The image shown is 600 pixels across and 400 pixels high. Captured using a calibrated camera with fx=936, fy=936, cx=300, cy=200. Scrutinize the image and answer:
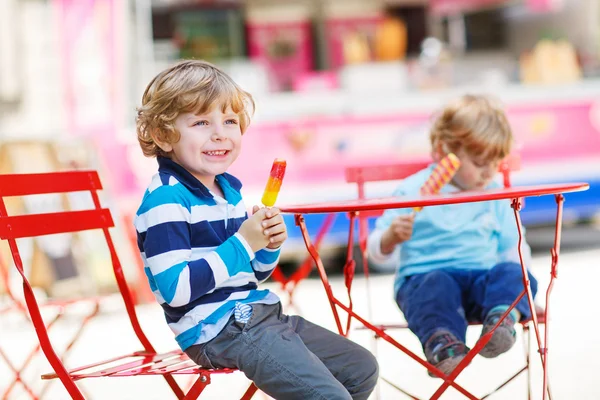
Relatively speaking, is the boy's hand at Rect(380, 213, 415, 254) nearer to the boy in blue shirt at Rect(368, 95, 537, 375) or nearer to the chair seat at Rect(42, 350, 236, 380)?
the boy in blue shirt at Rect(368, 95, 537, 375)

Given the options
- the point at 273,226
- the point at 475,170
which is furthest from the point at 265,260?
the point at 475,170

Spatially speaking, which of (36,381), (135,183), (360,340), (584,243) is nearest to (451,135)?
(360,340)

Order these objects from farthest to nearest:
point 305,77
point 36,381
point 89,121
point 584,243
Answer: point 584,243
point 305,77
point 89,121
point 36,381

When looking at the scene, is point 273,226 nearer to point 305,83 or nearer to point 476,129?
point 476,129

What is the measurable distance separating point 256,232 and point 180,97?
0.41m

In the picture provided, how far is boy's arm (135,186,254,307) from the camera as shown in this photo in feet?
7.24

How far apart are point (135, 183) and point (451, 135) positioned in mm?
3731

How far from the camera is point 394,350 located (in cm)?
462

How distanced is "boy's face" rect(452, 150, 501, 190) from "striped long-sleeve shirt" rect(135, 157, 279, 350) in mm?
1036

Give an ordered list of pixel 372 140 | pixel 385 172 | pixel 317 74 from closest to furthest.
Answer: pixel 385 172, pixel 372 140, pixel 317 74

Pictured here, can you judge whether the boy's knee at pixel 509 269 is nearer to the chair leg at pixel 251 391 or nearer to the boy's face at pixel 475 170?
the boy's face at pixel 475 170

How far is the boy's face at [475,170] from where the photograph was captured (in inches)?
127

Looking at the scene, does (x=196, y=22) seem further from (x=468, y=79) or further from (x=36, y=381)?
(x=36, y=381)

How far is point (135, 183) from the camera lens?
657 cm
